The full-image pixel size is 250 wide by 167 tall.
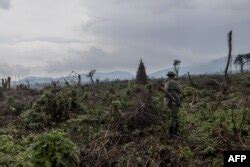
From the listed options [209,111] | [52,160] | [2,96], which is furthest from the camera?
[2,96]

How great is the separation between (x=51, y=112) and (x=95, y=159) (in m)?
10.0

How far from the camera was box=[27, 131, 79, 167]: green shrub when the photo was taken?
11.9m

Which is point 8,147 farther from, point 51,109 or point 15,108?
point 15,108

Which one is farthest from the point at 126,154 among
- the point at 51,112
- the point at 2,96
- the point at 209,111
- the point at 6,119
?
the point at 2,96

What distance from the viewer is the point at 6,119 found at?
24047mm

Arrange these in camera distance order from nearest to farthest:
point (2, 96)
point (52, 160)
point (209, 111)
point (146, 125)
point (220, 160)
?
point (52, 160) → point (220, 160) → point (146, 125) → point (209, 111) → point (2, 96)

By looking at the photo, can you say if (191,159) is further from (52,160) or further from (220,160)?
(52,160)

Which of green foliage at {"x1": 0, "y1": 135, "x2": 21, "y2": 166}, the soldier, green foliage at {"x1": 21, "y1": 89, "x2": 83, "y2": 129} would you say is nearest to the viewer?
green foliage at {"x1": 0, "y1": 135, "x2": 21, "y2": 166}

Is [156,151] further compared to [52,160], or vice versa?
[156,151]

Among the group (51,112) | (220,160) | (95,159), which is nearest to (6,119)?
(51,112)

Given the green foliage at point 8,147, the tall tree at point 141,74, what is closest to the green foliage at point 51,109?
the green foliage at point 8,147

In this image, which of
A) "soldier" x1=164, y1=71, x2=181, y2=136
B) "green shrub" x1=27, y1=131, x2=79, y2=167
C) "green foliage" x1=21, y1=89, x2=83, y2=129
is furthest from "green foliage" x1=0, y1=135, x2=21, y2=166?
"soldier" x1=164, y1=71, x2=181, y2=136

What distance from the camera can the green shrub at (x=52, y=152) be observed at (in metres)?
11.9

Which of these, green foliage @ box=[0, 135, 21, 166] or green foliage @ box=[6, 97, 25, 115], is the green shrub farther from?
green foliage @ box=[6, 97, 25, 115]
